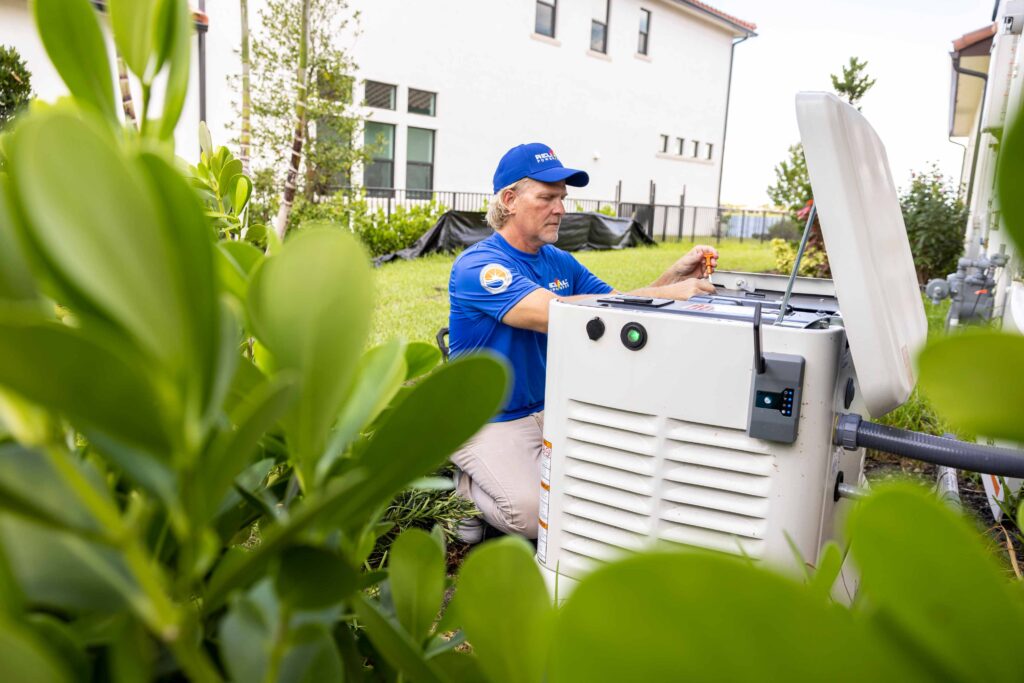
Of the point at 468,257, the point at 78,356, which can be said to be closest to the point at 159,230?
the point at 78,356

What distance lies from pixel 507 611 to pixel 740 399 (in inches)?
57.9

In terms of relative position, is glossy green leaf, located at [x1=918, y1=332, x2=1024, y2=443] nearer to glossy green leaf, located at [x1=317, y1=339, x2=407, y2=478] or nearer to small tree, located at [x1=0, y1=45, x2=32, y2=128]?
Result: glossy green leaf, located at [x1=317, y1=339, x2=407, y2=478]

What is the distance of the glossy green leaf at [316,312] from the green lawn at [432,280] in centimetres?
284

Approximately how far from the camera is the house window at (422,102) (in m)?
15.1

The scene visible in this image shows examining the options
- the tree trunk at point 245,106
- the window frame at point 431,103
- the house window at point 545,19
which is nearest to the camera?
the tree trunk at point 245,106

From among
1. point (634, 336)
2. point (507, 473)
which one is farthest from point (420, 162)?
point (634, 336)

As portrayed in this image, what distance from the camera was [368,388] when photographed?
40 centimetres

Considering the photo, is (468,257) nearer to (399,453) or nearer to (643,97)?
(399,453)

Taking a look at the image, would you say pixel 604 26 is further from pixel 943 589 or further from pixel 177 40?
pixel 943 589

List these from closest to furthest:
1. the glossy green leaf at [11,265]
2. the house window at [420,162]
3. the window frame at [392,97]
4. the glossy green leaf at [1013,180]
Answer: the glossy green leaf at [1013,180]
the glossy green leaf at [11,265]
the window frame at [392,97]
the house window at [420,162]

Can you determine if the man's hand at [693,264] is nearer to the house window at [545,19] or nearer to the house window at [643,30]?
the house window at [545,19]

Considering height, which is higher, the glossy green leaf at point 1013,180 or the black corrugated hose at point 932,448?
the glossy green leaf at point 1013,180

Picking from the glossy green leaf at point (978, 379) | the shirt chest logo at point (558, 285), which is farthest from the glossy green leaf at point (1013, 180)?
the shirt chest logo at point (558, 285)

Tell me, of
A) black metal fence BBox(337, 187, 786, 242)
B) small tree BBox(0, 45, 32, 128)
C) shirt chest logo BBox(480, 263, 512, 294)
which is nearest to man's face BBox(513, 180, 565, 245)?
shirt chest logo BBox(480, 263, 512, 294)
